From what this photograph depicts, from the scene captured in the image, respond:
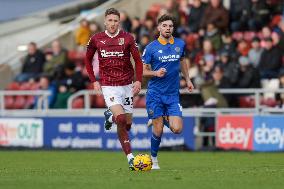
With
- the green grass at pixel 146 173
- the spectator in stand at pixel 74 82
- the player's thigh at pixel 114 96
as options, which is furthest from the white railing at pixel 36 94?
the player's thigh at pixel 114 96

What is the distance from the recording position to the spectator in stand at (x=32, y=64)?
2839cm

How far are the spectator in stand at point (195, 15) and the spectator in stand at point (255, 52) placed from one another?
243 cm

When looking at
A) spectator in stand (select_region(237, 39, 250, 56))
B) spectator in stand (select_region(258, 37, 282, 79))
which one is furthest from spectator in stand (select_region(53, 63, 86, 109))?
spectator in stand (select_region(258, 37, 282, 79))

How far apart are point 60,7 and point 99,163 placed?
14.0m

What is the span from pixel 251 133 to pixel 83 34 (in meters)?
7.32

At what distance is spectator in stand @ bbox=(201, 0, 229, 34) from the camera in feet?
86.5

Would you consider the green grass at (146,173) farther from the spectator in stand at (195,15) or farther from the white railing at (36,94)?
the spectator in stand at (195,15)

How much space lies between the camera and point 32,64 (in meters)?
28.6

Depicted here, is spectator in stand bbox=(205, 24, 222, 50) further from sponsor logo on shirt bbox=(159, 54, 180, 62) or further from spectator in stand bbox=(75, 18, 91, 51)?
sponsor logo on shirt bbox=(159, 54, 180, 62)

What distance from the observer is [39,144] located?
2586 cm

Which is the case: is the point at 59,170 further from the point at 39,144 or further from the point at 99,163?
the point at 39,144

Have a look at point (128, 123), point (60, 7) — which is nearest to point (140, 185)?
point (128, 123)

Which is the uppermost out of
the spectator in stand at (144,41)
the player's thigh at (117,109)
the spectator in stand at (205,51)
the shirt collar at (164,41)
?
the spectator in stand at (144,41)

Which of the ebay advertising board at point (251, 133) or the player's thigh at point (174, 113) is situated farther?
the ebay advertising board at point (251, 133)
